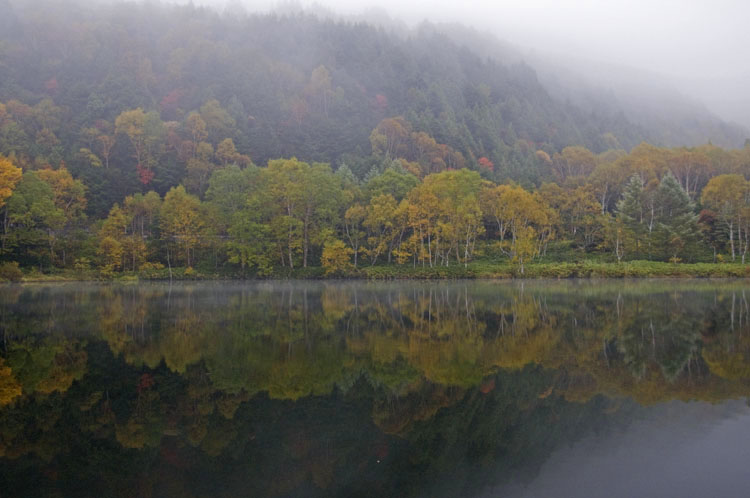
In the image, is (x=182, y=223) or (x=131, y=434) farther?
(x=182, y=223)

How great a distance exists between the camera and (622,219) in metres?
61.4

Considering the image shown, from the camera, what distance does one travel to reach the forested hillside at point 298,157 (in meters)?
55.2

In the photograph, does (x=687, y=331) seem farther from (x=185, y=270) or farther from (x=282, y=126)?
(x=282, y=126)

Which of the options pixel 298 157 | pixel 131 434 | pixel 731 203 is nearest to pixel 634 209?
pixel 731 203

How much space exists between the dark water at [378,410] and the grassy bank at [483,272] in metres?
32.8

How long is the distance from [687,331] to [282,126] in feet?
319

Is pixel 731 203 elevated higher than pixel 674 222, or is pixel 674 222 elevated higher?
pixel 731 203

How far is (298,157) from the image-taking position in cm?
9694

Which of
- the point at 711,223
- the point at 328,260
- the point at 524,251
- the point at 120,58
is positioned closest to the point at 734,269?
the point at 711,223

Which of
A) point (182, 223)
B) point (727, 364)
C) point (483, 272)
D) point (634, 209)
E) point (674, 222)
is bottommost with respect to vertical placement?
point (727, 364)

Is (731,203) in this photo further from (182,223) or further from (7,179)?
(7,179)

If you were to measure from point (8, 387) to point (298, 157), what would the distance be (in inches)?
3468

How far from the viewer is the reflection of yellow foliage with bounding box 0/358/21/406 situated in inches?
407

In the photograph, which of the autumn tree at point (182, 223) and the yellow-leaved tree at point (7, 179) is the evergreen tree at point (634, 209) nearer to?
the autumn tree at point (182, 223)
